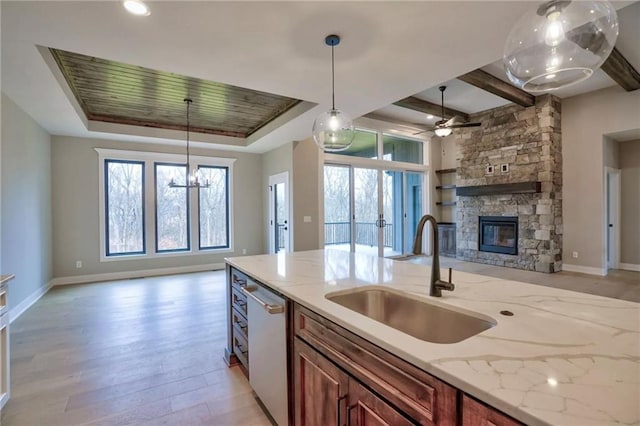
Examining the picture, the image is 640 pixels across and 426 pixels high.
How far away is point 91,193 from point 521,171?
8.30m

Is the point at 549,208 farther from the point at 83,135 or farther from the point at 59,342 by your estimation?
the point at 83,135

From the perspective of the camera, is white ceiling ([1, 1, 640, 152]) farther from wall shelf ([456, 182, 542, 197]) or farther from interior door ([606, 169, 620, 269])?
interior door ([606, 169, 620, 269])

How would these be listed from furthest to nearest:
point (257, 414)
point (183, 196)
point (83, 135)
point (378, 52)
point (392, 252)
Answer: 1. point (392, 252)
2. point (183, 196)
3. point (83, 135)
4. point (378, 52)
5. point (257, 414)

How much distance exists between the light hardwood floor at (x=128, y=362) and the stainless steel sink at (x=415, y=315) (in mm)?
334

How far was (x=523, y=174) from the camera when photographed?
5953 mm

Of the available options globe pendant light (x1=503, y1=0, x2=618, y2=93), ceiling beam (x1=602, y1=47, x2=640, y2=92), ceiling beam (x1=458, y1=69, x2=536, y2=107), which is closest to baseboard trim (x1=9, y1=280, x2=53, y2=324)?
globe pendant light (x1=503, y1=0, x2=618, y2=93)

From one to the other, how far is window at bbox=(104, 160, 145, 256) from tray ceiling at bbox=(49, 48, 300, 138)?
1.05 m

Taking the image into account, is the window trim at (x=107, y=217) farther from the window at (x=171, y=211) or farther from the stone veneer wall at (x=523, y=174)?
the stone veneer wall at (x=523, y=174)

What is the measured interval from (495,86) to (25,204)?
7.16 m

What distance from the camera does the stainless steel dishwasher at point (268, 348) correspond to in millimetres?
1658

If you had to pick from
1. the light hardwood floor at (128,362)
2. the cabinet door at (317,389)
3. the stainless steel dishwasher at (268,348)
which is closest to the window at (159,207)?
the light hardwood floor at (128,362)

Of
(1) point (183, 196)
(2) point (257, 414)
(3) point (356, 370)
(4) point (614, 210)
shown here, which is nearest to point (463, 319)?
(3) point (356, 370)

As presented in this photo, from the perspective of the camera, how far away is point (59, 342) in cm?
302

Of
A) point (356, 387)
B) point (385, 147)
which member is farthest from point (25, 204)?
point (385, 147)
